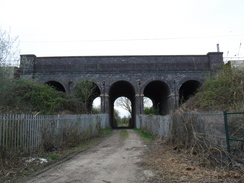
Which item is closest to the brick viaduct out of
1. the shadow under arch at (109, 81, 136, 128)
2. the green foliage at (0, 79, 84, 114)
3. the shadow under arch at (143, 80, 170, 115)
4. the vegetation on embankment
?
the shadow under arch at (143, 80, 170, 115)

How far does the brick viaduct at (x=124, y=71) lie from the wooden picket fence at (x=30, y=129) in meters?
15.9

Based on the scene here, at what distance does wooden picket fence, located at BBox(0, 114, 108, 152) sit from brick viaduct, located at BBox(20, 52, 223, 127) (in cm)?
1592

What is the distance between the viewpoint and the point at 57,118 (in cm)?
1002

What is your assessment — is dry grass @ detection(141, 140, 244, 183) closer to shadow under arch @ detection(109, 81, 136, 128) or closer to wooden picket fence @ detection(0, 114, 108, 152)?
wooden picket fence @ detection(0, 114, 108, 152)

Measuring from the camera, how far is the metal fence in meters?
6.09

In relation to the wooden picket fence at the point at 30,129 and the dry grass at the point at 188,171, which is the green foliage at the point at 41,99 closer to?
the wooden picket fence at the point at 30,129

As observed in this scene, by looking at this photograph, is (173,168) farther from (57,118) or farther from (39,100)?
(39,100)

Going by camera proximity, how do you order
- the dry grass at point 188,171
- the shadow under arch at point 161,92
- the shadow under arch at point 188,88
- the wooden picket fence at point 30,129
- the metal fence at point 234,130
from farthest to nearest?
the shadow under arch at point 161,92 < the shadow under arch at point 188,88 < the wooden picket fence at point 30,129 < the metal fence at point 234,130 < the dry grass at point 188,171

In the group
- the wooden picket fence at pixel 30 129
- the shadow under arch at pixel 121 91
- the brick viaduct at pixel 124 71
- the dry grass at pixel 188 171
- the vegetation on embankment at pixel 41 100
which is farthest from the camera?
the shadow under arch at pixel 121 91

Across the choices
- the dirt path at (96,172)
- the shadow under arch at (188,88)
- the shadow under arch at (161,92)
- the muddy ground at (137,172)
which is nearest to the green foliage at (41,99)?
the dirt path at (96,172)

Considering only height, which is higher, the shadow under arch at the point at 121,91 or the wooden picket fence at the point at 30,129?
the shadow under arch at the point at 121,91

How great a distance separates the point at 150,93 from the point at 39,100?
73.4 feet

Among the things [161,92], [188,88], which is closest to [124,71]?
[161,92]

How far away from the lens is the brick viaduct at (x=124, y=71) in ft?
88.7
